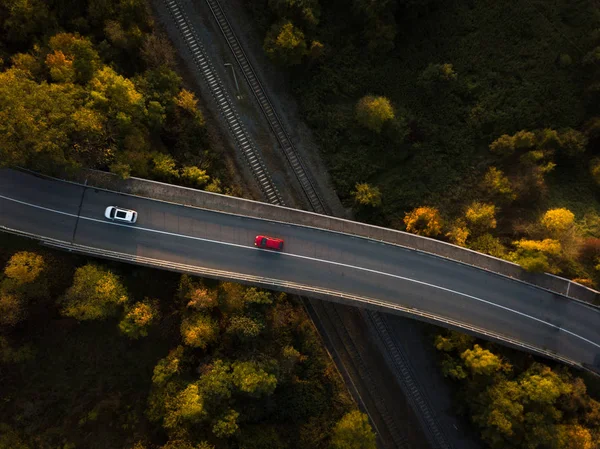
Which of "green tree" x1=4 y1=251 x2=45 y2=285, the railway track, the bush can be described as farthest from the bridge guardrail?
the bush

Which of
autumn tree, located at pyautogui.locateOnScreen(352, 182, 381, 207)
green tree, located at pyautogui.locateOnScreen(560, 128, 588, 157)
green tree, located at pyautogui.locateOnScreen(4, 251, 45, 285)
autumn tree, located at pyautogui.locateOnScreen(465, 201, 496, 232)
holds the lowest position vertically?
green tree, located at pyautogui.locateOnScreen(4, 251, 45, 285)

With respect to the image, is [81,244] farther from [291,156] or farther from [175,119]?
[291,156]

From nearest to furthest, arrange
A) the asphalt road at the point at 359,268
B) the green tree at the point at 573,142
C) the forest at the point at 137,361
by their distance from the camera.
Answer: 1. the forest at the point at 137,361
2. the asphalt road at the point at 359,268
3. the green tree at the point at 573,142

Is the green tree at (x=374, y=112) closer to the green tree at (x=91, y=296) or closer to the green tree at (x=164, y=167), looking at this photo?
the green tree at (x=164, y=167)

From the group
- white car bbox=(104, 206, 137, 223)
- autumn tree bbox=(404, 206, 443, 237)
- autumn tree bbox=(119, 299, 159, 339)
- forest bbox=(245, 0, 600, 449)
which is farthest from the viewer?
forest bbox=(245, 0, 600, 449)

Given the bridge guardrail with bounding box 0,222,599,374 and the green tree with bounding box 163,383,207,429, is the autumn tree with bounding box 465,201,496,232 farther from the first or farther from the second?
the green tree with bounding box 163,383,207,429

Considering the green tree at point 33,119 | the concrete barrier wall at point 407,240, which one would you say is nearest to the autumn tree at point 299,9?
the concrete barrier wall at point 407,240
